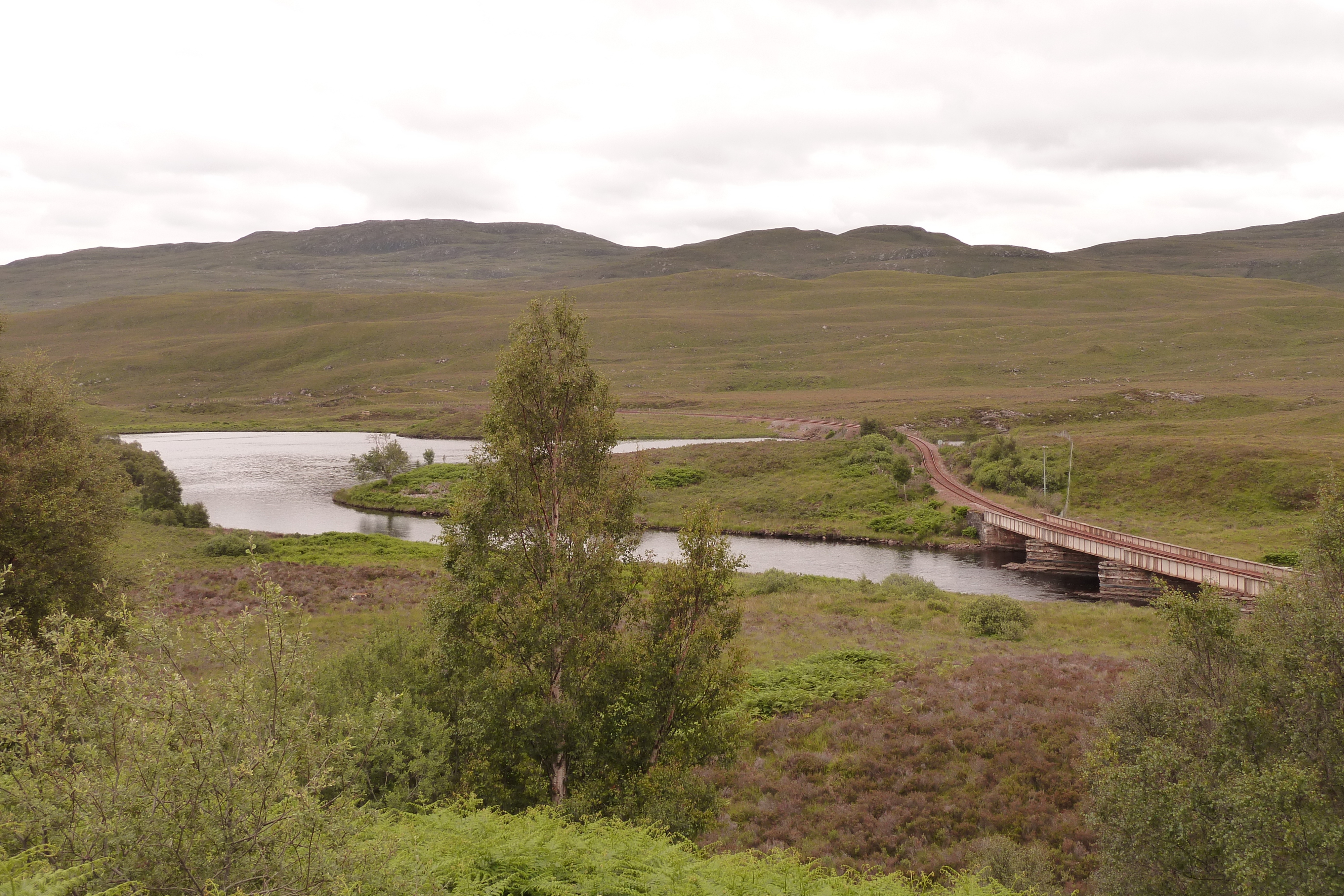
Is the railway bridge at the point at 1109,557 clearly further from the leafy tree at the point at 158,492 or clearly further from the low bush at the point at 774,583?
the leafy tree at the point at 158,492

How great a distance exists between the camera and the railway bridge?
4166 cm

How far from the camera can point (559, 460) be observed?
16297 mm

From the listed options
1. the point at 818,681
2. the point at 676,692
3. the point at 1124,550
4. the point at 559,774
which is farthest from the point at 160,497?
the point at 1124,550

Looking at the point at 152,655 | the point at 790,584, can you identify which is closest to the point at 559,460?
the point at 152,655

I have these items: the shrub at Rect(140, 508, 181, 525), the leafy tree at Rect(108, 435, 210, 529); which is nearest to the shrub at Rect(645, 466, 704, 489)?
the leafy tree at Rect(108, 435, 210, 529)

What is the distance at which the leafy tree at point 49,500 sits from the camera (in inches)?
776

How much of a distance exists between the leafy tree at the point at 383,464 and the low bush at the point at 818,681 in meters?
72.8

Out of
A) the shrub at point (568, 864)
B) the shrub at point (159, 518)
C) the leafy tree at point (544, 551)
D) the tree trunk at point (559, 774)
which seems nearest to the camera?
the shrub at point (568, 864)

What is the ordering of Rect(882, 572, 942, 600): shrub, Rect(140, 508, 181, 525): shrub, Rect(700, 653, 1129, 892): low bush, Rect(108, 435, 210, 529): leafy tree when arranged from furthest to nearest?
Rect(108, 435, 210, 529): leafy tree < Rect(140, 508, 181, 525): shrub < Rect(882, 572, 942, 600): shrub < Rect(700, 653, 1129, 892): low bush

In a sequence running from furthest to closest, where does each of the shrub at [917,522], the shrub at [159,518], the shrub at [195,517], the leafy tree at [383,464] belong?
the leafy tree at [383,464], the shrub at [917,522], the shrub at [195,517], the shrub at [159,518]

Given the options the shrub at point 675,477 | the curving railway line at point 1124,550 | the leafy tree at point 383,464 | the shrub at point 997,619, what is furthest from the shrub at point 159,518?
the curving railway line at point 1124,550

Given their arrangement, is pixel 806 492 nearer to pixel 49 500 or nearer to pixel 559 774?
pixel 559 774

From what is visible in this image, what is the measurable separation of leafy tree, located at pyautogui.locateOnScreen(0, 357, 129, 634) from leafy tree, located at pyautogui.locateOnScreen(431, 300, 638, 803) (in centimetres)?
1230

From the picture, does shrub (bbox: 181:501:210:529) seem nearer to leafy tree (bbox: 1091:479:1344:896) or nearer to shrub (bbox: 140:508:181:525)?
shrub (bbox: 140:508:181:525)
